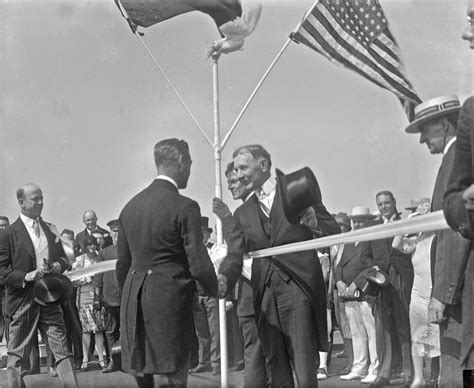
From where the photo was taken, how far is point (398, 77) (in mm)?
4328

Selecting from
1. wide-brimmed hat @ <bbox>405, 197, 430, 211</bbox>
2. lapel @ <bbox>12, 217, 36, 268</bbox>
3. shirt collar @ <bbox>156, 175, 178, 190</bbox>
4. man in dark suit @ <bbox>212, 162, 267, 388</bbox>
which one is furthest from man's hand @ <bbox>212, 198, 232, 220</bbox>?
lapel @ <bbox>12, 217, 36, 268</bbox>

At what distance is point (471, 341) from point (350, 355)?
1382 millimetres

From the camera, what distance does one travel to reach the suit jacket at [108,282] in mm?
4652

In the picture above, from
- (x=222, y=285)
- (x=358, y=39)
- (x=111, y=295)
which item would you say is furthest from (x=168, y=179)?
(x=358, y=39)

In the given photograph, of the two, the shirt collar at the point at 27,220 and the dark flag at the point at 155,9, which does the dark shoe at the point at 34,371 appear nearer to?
the shirt collar at the point at 27,220

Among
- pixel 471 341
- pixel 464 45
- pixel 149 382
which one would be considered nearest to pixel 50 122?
pixel 149 382

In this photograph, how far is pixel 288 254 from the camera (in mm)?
4254

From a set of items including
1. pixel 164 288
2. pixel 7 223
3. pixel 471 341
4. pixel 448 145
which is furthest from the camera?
pixel 7 223

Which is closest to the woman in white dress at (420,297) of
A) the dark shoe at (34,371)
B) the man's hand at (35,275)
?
the man's hand at (35,275)

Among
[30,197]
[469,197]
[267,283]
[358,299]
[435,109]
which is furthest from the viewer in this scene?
[30,197]

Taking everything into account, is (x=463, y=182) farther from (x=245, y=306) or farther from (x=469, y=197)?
(x=245, y=306)

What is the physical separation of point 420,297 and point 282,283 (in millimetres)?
649

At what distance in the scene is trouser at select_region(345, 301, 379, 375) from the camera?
14.6 ft

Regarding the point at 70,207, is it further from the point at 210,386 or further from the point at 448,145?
the point at 448,145
